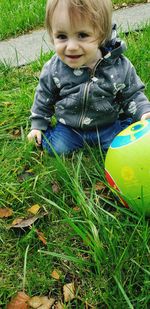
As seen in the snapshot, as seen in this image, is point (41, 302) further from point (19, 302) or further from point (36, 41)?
point (36, 41)

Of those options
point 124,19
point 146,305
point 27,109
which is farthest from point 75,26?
point 124,19

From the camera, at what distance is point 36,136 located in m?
2.97

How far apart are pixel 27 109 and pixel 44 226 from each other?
1.23 metres

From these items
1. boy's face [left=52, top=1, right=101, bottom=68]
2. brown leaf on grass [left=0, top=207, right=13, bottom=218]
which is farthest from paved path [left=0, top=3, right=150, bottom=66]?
brown leaf on grass [left=0, top=207, right=13, bottom=218]

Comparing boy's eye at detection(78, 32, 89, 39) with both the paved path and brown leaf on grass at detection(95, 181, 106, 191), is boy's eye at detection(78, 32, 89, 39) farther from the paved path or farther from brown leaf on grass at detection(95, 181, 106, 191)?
the paved path

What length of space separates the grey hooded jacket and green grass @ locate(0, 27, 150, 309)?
9.7 inches

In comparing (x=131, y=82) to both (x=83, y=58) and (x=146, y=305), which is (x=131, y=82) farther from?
(x=146, y=305)

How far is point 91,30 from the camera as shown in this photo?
248cm

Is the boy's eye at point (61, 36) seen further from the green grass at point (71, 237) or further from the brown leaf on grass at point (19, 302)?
the brown leaf on grass at point (19, 302)

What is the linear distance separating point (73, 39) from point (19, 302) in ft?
4.63

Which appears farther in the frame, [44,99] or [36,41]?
[36,41]

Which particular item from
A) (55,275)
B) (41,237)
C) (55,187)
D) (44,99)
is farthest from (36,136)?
(55,275)

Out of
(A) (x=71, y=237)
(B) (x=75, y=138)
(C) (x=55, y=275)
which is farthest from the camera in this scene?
(B) (x=75, y=138)

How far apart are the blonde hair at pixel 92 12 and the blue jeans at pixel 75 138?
0.61 meters
